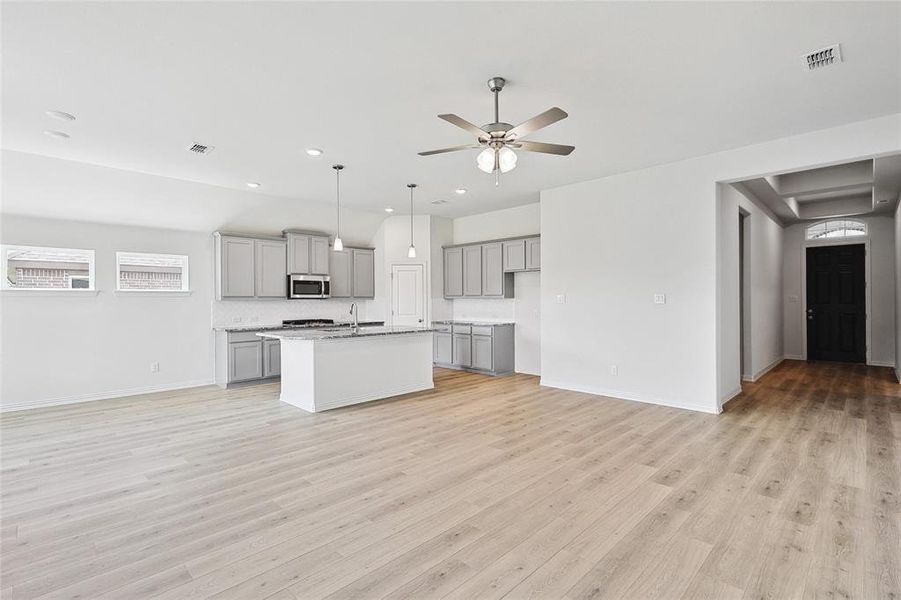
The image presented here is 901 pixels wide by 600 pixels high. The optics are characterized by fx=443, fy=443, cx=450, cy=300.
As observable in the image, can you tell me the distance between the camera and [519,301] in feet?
25.1

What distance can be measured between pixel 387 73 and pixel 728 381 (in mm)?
5134

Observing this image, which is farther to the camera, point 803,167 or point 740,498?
point 803,167

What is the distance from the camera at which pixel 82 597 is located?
6.42 feet

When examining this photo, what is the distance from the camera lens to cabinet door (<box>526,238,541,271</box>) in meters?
6.99

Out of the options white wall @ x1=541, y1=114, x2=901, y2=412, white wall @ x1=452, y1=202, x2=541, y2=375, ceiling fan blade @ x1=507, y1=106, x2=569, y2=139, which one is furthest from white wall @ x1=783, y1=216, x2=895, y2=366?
ceiling fan blade @ x1=507, y1=106, x2=569, y2=139

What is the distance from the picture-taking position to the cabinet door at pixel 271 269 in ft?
23.0

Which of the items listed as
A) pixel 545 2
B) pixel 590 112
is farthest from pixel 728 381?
pixel 545 2

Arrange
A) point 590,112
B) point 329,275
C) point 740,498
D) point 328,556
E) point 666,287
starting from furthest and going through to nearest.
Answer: point 329,275 → point 666,287 → point 590,112 → point 740,498 → point 328,556

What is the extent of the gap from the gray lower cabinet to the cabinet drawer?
9.21 ft

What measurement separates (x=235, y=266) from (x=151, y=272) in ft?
3.63

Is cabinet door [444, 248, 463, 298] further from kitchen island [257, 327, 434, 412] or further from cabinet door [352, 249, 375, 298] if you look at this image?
kitchen island [257, 327, 434, 412]

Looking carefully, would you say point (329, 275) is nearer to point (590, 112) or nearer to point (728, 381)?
point (590, 112)

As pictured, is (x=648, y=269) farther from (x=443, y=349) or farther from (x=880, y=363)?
(x=880, y=363)

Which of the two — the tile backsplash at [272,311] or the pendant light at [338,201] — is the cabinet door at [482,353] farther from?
the pendant light at [338,201]
